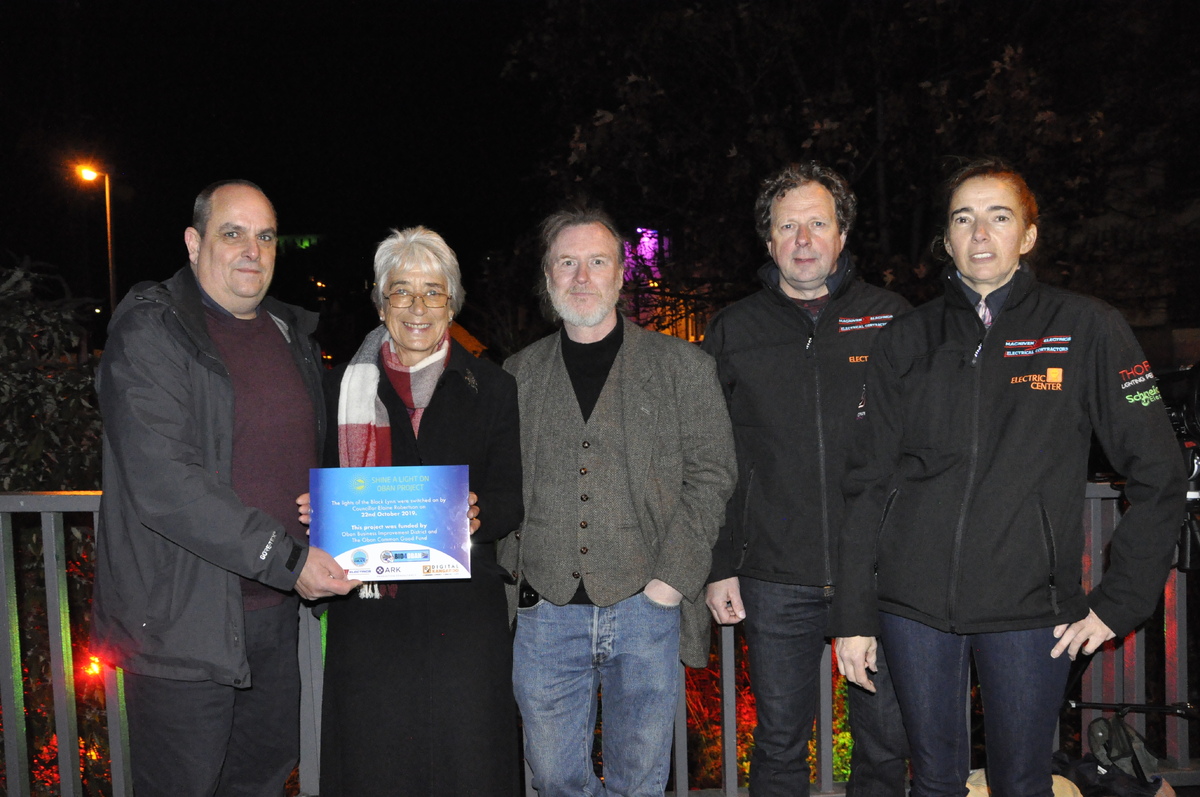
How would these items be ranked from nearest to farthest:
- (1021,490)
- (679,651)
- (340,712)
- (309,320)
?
(1021,490), (340,712), (679,651), (309,320)

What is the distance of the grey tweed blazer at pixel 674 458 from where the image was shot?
10.3 feet

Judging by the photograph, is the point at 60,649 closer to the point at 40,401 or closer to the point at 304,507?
the point at 40,401

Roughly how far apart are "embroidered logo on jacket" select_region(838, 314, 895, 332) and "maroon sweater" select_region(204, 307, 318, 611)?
197 centimetres

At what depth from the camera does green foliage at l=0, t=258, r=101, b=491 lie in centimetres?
418

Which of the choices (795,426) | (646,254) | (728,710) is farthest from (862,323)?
(646,254)

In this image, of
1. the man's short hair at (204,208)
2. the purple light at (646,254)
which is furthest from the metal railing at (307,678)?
the purple light at (646,254)

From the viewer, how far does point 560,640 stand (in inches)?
123

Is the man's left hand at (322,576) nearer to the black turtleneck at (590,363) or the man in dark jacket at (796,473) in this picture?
the black turtleneck at (590,363)

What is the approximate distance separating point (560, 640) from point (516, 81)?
29.0 feet

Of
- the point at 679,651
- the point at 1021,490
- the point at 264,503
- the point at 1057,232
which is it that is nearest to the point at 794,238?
the point at 1021,490

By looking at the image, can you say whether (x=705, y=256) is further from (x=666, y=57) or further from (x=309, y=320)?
(x=309, y=320)

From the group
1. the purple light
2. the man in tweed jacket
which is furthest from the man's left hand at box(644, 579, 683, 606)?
the purple light

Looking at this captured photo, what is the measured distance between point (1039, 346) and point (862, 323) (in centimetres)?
67

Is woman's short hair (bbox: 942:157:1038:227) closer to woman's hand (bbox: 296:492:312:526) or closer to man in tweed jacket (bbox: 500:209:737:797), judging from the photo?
man in tweed jacket (bbox: 500:209:737:797)
